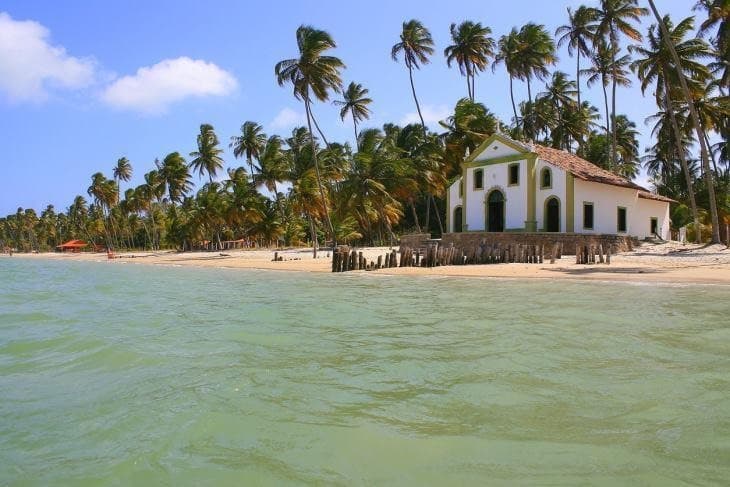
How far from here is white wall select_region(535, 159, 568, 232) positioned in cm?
2964

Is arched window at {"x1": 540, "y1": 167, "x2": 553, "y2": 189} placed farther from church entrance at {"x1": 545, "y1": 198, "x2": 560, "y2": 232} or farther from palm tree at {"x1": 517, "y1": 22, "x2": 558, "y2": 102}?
palm tree at {"x1": 517, "y1": 22, "x2": 558, "y2": 102}

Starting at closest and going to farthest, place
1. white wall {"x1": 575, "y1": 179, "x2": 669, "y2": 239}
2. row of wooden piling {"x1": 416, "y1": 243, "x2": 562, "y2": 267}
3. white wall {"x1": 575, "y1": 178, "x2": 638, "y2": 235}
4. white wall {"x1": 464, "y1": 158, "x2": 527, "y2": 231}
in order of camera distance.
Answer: row of wooden piling {"x1": 416, "y1": 243, "x2": 562, "y2": 267}, white wall {"x1": 575, "y1": 178, "x2": 638, "y2": 235}, white wall {"x1": 575, "y1": 179, "x2": 669, "y2": 239}, white wall {"x1": 464, "y1": 158, "x2": 527, "y2": 231}

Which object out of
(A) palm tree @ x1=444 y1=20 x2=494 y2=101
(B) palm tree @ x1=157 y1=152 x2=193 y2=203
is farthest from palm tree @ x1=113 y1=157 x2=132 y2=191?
(A) palm tree @ x1=444 y1=20 x2=494 y2=101

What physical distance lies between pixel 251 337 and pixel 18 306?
407 inches

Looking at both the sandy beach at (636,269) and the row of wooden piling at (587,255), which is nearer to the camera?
the sandy beach at (636,269)

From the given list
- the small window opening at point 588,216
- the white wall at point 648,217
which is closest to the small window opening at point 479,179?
the small window opening at point 588,216

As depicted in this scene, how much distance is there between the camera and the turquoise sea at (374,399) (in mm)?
3840

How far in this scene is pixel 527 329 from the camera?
938 centimetres

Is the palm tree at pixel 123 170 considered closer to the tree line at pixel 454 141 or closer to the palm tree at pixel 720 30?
the tree line at pixel 454 141

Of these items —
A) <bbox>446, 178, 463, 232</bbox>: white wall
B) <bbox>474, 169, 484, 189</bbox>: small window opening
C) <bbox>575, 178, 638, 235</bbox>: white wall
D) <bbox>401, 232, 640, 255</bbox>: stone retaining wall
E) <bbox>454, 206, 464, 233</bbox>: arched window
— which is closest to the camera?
<bbox>401, 232, 640, 255</bbox>: stone retaining wall

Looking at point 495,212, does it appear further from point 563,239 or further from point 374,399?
point 374,399

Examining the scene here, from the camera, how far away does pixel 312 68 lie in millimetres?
35938

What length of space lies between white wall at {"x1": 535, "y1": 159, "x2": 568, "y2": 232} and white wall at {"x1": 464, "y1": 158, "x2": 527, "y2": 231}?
0.75 m

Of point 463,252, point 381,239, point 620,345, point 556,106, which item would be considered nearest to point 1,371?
point 620,345
